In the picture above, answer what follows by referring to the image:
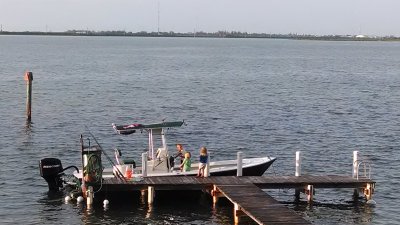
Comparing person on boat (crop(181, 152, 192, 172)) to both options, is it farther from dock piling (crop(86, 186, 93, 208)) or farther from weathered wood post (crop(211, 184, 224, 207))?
dock piling (crop(86, 186, 93, 208))

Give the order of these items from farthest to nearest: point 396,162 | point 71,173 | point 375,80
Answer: point 375,80, point 396,162, point 71,173

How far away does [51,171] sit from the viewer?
32062 millimetres

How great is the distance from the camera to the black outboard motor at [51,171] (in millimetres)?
31808

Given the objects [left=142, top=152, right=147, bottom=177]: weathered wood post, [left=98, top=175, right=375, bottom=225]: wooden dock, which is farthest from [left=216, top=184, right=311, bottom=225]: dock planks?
[left=142, top=152, right=147, bottom=177]: weathered wood post

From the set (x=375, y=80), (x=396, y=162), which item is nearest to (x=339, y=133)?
(x=396, y=162)

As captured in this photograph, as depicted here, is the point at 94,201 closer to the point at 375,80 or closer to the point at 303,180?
the point at 303,180

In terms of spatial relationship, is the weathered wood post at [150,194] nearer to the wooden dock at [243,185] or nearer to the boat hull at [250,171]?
the wooden dock at [243,185]

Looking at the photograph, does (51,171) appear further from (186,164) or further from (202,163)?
(202,163)

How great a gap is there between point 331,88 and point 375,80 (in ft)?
64.9

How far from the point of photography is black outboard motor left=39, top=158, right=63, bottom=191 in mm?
31808

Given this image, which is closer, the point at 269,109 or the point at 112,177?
the point at 112,177

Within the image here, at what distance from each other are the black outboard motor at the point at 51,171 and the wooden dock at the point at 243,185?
3.16 metres

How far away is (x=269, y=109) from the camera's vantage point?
2606 inches

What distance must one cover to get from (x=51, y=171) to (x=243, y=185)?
851 cm
